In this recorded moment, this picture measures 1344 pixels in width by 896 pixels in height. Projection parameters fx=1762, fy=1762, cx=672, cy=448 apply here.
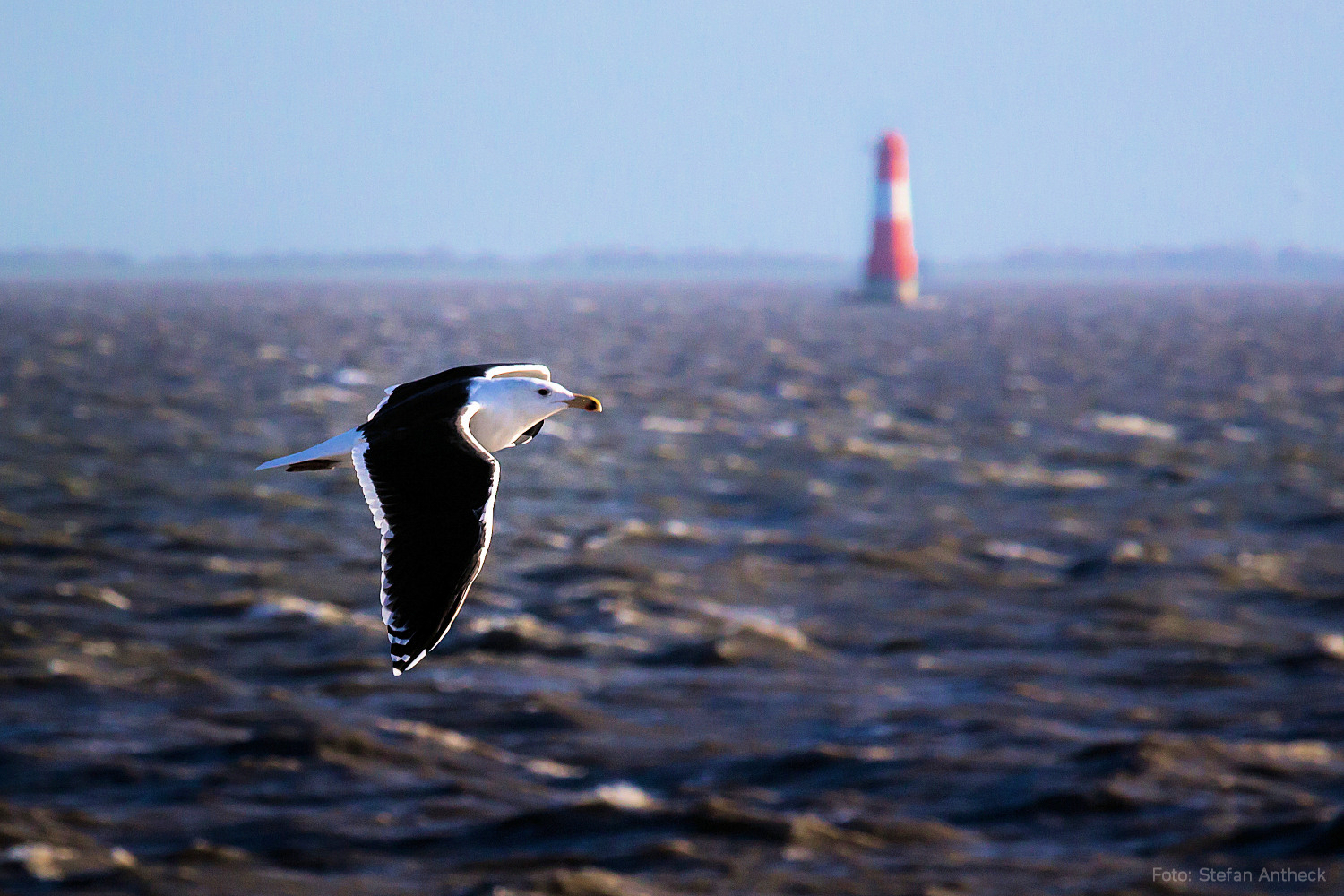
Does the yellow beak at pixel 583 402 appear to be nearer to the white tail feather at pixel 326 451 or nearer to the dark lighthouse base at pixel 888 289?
the white tail feather at pixel 326 451

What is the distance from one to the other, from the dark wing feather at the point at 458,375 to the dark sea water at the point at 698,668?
8868mm

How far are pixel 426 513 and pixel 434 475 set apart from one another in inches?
9.2

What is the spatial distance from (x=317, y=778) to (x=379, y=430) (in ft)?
40.8

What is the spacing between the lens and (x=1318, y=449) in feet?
162

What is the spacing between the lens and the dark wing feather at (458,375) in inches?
380

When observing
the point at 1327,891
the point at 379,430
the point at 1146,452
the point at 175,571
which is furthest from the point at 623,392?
the point at 379,430

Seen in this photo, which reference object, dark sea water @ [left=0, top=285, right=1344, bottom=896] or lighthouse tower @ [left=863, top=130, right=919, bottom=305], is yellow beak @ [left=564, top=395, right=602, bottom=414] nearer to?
dark sea water @ [left=0, top=285, right=1344, bottom=896]

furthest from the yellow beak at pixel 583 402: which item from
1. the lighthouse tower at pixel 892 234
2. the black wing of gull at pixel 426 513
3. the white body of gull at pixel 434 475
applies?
the lighthouse tower at pixel 892 234

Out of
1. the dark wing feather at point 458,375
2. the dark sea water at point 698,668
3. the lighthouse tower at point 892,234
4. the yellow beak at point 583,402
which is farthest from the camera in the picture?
the lighthouse tower at point 892,234

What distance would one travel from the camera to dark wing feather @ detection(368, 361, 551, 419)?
966 centimetres

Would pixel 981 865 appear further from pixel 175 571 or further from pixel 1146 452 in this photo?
pixel 1146 452

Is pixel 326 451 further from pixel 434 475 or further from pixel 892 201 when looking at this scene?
pixel 892 201

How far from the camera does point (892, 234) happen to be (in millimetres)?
144750

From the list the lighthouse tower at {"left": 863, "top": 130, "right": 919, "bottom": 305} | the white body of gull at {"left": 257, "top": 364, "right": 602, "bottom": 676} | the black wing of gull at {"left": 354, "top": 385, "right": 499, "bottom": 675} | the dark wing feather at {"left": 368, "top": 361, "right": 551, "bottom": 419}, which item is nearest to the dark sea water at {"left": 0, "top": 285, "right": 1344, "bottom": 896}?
the dark wing feather at {"left": 368, "top": 361, "right": 551, "bottom": 419}
